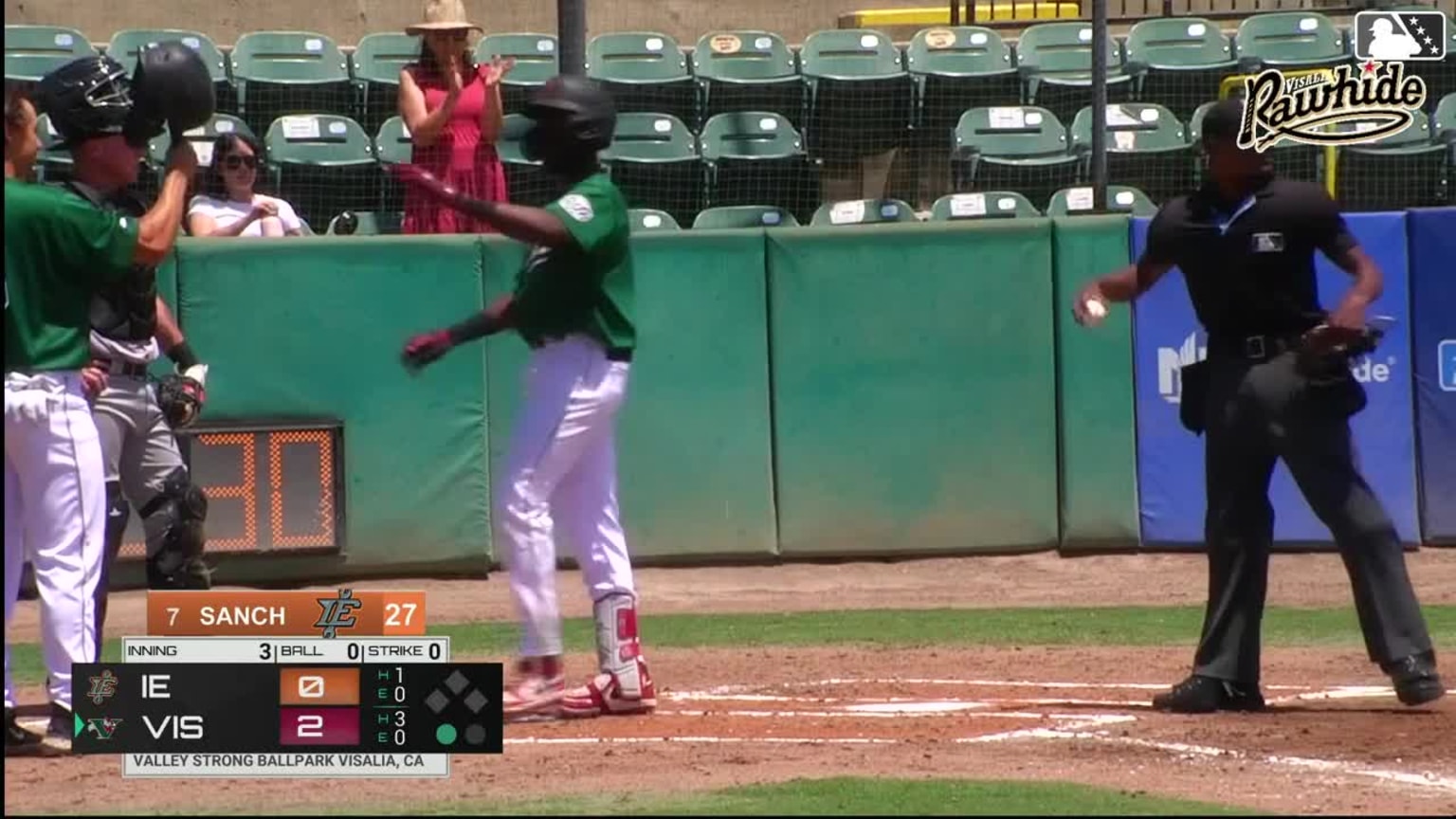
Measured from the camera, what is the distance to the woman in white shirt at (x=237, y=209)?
448 inches

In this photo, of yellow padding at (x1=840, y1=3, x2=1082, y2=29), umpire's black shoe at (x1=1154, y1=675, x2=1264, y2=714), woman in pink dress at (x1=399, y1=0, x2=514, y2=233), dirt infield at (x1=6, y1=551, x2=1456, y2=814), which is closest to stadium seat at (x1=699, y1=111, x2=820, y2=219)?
woman in pink dress at (x1=399, y1=0, x2=514, y2=233)

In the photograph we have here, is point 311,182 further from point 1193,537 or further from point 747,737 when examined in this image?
point 747,737

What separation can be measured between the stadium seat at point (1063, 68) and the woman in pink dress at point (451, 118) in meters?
4.98

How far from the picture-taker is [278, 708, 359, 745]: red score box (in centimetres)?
624

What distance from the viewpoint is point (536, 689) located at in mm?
7375

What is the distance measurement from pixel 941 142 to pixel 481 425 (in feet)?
15.4

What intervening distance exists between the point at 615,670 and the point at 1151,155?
8.70m

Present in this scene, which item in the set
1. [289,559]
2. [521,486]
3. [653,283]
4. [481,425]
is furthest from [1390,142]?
[521,486]

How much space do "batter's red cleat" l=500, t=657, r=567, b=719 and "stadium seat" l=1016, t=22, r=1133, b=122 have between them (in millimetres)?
9259

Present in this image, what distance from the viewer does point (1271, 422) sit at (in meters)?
7.51

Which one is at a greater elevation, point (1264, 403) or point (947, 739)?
point (1264, 403)

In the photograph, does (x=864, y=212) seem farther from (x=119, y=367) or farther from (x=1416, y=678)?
(x=119, y=367)

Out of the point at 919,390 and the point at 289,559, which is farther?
the point at 919,390

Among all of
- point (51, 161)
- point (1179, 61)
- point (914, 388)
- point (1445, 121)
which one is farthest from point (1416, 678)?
point (1179, 61)
